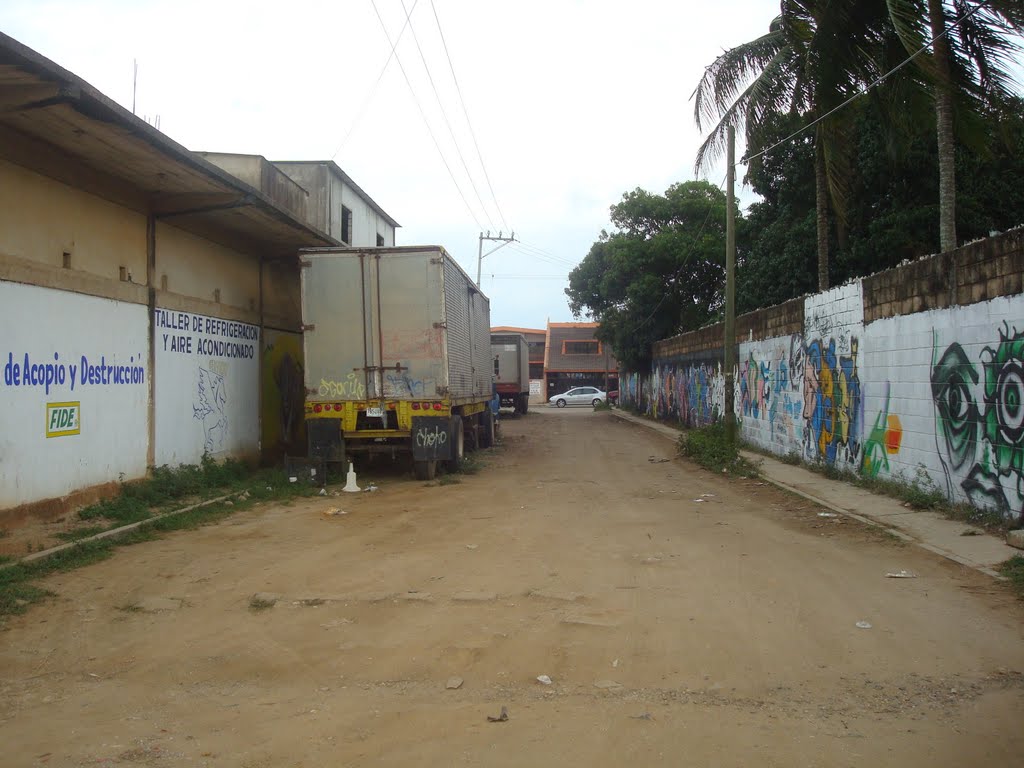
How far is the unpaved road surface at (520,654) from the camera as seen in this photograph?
388cm

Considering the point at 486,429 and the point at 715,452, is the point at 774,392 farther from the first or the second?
the point at 486,429

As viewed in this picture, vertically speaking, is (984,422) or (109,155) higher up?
(109,155)

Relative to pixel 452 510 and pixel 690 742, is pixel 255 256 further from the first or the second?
pixel 690 742

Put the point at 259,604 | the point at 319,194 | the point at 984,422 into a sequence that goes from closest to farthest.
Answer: the point at 259,604 → the point at 984,422 → the point at 319,194

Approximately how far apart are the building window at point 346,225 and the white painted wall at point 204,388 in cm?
875

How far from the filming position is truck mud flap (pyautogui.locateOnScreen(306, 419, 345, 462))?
13.0 m

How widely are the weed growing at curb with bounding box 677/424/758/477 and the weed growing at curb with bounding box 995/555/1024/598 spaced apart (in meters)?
7.14

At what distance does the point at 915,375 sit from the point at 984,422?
179cm

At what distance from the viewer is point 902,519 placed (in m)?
9.38

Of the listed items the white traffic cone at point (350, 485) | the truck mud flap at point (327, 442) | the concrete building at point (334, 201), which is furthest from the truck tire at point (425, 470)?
the concrete building at point (334, 201)

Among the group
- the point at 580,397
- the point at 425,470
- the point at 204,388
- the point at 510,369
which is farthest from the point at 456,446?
the point at 580,397

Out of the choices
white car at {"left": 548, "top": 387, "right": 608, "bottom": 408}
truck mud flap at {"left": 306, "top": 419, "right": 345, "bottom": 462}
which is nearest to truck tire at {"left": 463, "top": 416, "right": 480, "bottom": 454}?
truck mud flap at {"left": 306, "top": 419, "right": 345, "bottom": 462}

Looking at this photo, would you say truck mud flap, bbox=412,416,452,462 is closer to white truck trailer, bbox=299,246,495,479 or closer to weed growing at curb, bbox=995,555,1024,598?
white truck trailer, bbox=299,246,495,479

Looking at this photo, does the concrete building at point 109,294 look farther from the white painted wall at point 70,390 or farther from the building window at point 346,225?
the building window at point 346,225
